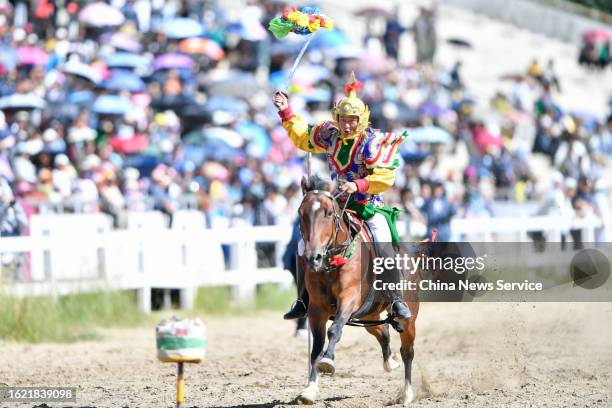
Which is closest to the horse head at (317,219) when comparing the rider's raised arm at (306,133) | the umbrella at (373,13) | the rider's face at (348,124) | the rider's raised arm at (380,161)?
the rider's raised arm at (380,161)

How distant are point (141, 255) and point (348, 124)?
7278mm

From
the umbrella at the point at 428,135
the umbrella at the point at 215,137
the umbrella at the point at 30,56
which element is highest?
the umbrella at the point at 30,56

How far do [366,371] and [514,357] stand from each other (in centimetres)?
155

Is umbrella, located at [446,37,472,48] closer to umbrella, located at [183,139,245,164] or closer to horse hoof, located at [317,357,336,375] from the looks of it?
umbrella, located at [183,139,245,164]

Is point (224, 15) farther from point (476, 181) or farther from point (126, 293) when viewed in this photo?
point (126, 293)

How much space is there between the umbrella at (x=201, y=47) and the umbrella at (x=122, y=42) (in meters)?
0.95

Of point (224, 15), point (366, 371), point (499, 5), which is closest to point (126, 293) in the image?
point (366, 371)

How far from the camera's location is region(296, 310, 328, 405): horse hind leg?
1061 cm

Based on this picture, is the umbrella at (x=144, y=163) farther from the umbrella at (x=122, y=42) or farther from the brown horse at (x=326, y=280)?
the brown horse at (x=326, y=280)

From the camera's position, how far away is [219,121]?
22922mm

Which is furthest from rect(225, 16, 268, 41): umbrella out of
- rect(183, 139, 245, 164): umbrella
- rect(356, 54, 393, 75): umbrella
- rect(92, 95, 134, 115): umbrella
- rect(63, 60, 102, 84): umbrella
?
rect(92, 95, 134, 115): umbrella

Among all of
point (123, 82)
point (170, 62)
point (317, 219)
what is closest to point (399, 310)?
point (317, 219)

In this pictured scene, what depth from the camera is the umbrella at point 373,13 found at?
103ft

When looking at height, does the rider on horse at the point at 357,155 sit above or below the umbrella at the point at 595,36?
below
